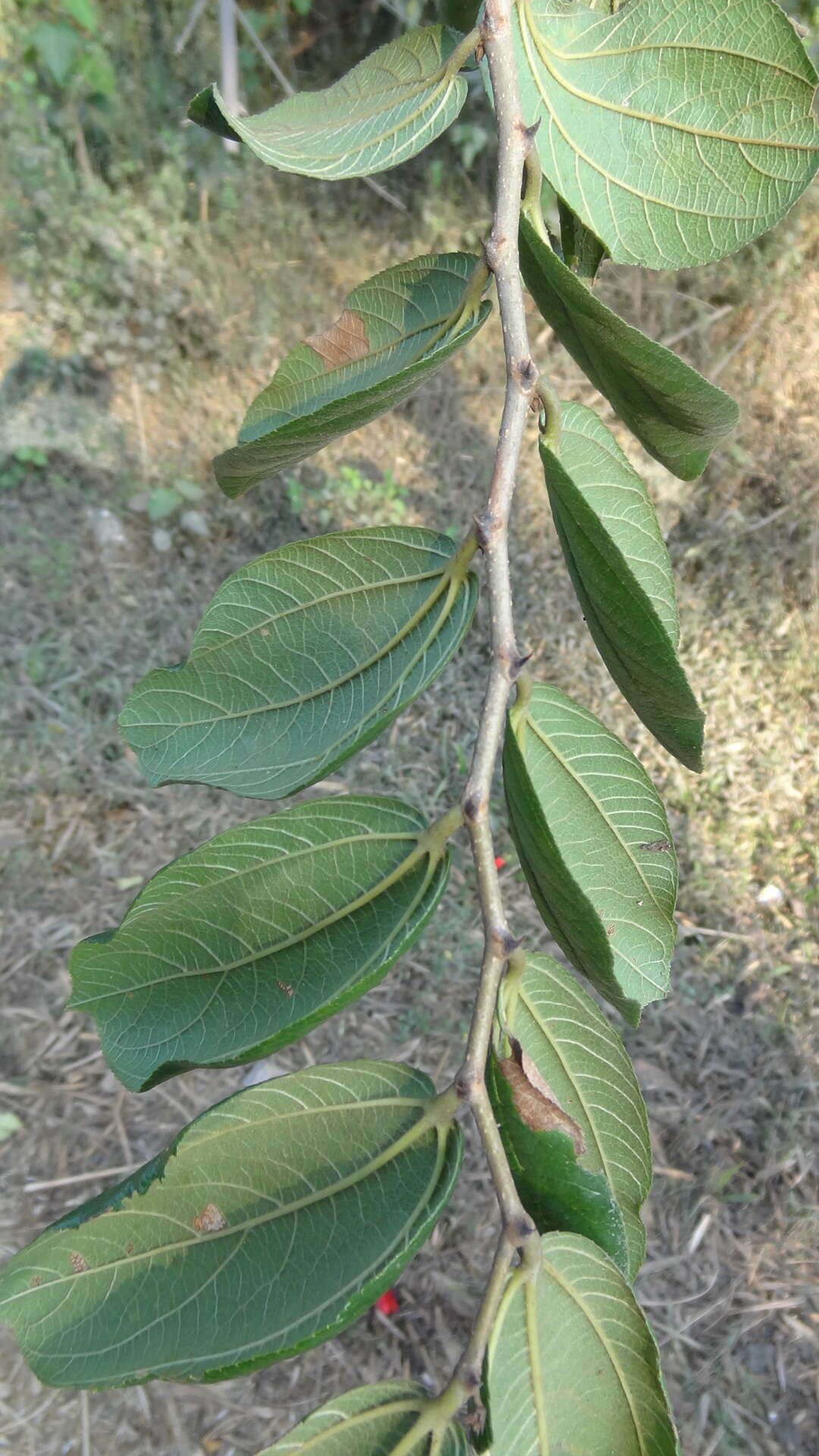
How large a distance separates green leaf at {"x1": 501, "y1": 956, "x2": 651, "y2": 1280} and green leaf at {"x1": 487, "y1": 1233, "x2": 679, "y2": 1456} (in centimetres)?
9

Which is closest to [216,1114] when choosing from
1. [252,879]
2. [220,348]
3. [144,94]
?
[252,879]

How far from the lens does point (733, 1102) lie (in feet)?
6.71

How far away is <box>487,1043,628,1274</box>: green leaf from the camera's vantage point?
0.54 metres

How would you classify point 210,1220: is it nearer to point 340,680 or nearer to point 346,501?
point 340,680

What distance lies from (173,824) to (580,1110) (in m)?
1.78

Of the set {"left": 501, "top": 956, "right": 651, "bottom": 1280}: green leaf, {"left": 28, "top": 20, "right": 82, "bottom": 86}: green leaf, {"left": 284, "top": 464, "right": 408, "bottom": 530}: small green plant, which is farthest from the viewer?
{"left": 284, "top": 464, "right": 408, "bottom": 530}: small green plant

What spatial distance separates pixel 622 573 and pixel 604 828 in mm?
182

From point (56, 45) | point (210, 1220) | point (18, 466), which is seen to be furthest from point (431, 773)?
point (56, 45)

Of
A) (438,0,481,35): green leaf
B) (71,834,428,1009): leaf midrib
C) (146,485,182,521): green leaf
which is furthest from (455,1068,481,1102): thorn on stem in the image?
(146,485,182,521): green leaf

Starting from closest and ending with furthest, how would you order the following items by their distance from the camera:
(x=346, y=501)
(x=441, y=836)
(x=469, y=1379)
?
(x=469, y=1379)
(x=441, y=836)
(x=346, y=501)

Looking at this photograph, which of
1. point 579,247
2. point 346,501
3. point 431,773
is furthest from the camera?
point 346,501

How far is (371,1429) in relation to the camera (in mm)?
536

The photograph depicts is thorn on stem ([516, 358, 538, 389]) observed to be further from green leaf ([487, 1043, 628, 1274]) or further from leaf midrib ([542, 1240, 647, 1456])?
leaf midrib ([542, 1240, 647, 1456])

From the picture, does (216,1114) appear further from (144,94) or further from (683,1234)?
(144,94)
